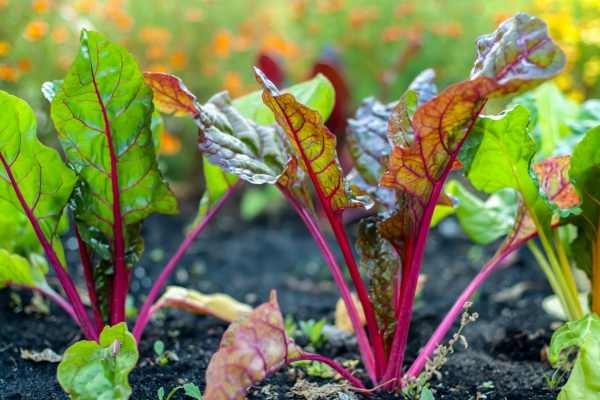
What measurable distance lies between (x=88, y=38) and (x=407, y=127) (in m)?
→ 0.75

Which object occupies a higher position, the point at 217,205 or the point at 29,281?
the point at 217,205

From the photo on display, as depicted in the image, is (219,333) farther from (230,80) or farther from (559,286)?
(230,80)

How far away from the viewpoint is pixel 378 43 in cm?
399

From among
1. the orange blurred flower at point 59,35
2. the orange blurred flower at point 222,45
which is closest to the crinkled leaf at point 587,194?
the orange blurred flower at point 222,45

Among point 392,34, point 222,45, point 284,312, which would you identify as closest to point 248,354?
point 284,312

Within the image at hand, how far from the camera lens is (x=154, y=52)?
11.4 feet

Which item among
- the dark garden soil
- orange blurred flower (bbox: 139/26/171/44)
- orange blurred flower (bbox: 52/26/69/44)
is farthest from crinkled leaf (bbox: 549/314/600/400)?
orange blurred flower (bbox: 139/26/171/44)

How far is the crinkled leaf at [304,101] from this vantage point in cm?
160

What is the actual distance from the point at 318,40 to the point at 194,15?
924 mm

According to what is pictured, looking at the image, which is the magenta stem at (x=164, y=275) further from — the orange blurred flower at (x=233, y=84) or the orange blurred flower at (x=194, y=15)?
the orange blurred flower at (x=194, y=15)

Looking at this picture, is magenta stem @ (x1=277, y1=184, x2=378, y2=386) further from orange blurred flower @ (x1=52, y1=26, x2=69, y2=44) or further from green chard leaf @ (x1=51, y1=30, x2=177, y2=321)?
orange blurred flower @ (x1=52, y1=26, x2=69, y2=44)

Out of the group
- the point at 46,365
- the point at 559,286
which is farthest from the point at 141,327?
the point at 559,286

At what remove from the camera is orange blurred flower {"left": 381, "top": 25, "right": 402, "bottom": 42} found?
3668 mm

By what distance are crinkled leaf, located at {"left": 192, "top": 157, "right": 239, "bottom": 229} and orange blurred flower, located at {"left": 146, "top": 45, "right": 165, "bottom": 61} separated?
2.13 meters
